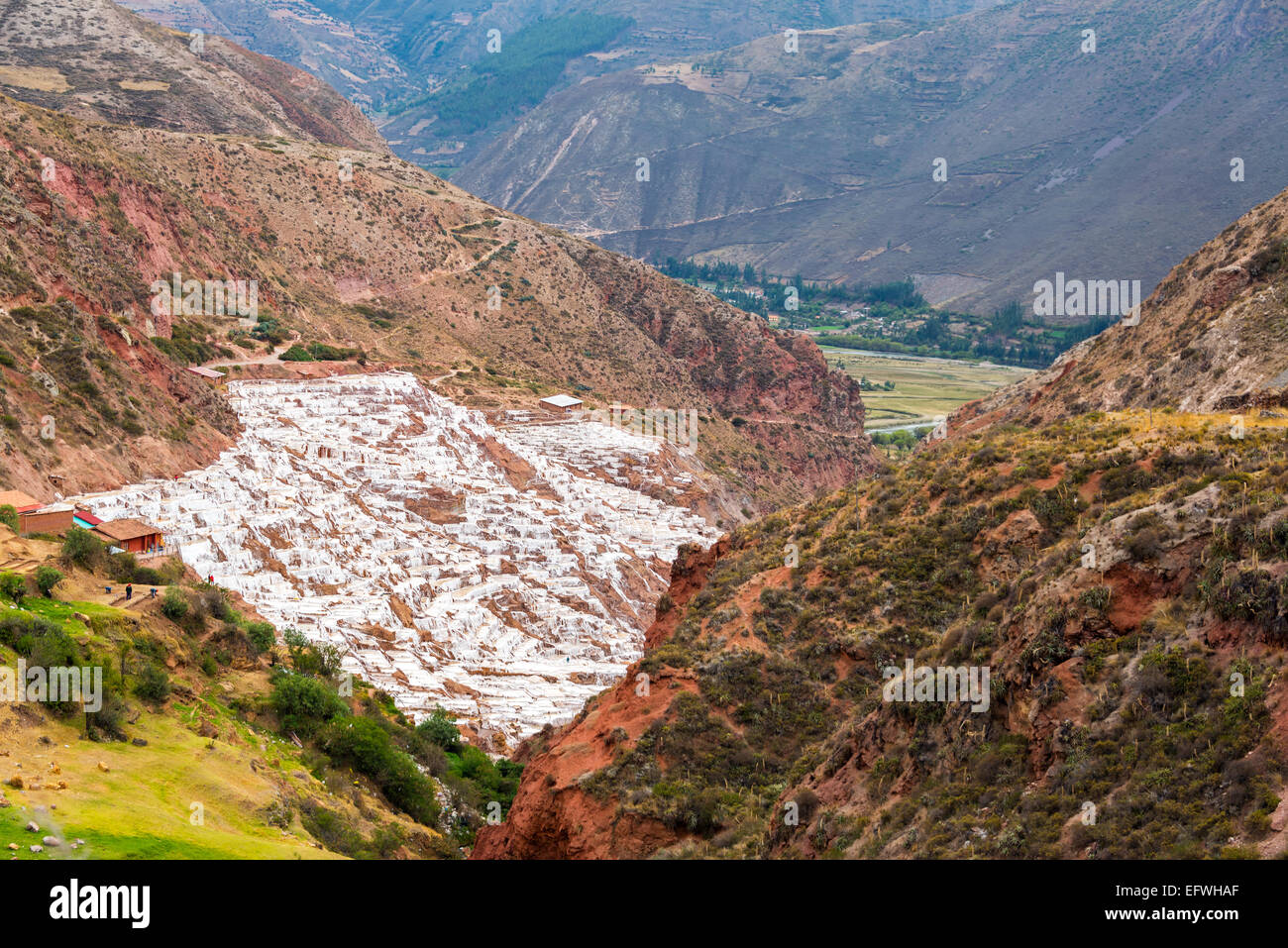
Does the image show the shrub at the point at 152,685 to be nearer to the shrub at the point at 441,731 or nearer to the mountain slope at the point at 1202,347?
the shrub at the point at 441,731

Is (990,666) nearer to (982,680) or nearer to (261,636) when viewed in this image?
(982,680)

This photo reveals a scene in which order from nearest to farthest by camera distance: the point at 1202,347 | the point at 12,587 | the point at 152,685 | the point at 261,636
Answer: the point at 152,685 → the point at 12,587 → the point at 261,636 → the point at 1202,347

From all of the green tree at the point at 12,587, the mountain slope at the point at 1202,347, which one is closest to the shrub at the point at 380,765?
the green tree at the point at 12,587

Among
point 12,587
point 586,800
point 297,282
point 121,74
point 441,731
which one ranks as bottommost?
point 441,731

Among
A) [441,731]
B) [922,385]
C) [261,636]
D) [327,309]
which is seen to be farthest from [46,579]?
[922,385]

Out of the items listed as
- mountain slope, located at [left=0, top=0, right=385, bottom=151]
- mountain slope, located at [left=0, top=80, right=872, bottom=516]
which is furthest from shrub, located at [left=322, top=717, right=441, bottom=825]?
mountain slope, located at [left=0, top=0, right=385, bottom=151]
